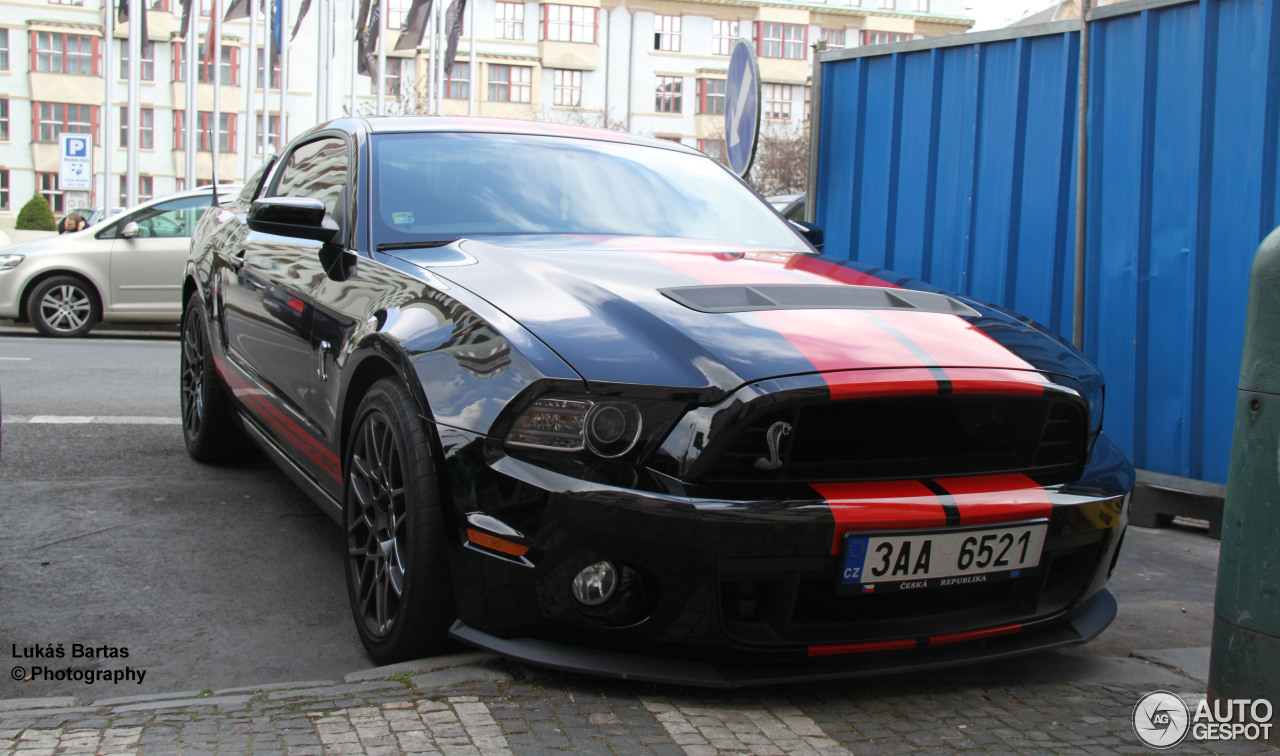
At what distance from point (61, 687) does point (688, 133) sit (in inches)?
2590

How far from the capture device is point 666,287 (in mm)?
3086

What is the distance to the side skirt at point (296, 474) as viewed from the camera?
3576mm

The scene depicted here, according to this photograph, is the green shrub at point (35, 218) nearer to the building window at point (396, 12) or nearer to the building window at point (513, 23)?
the building window at point (396, 12)

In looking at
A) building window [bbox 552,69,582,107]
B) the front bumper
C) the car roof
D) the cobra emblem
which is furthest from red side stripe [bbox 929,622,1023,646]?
building window [bbox 552,69,582,107]

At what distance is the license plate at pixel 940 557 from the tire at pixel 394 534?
0.95 meters

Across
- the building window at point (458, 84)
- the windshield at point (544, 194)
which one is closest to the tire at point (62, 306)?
the windshield at point (544, 194)

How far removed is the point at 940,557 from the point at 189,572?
2528 millimetres

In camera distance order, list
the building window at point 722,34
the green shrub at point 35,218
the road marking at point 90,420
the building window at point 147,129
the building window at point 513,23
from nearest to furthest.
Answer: the road marking at point 90,420, the green shrub at point 35,218, the building window at point 147,129, the building window at point 513,23, the building window at point 722,34

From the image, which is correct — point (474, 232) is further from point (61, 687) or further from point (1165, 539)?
point (1165, 539)

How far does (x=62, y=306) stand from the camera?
42.1 ft

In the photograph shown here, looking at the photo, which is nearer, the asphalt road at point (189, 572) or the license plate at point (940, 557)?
the license plate at point (940, 557)

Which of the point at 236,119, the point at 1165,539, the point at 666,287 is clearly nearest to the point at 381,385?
the point at 666,287

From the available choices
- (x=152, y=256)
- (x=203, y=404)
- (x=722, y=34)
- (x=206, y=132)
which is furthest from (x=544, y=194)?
(x=722, y=34)

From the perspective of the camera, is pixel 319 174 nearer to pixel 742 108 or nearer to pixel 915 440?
pixel 915 440
